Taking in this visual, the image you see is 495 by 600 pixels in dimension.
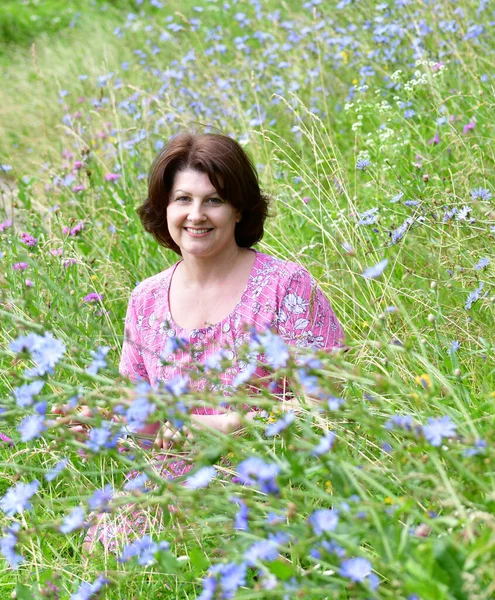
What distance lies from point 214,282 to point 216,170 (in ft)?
1.08

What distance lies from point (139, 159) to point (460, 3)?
6.08 feet

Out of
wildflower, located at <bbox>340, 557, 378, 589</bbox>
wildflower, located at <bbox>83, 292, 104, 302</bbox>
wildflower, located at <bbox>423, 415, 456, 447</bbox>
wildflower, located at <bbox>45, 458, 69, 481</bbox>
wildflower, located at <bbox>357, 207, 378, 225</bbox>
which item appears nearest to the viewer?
wildflower, located at <bbox>340, 557, 378, 589</bbox>

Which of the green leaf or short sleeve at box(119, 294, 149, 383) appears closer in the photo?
the green leaf

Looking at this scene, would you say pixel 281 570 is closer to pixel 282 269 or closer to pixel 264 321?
pixel 264 321

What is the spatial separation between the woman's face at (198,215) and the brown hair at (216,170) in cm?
2

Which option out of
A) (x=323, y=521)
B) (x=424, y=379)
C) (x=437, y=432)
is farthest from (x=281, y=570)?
(x=424, y=379)

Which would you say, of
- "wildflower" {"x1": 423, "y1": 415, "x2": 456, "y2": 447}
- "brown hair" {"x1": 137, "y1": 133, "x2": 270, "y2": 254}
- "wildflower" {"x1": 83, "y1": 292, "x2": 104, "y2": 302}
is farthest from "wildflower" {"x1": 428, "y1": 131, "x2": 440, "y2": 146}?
"wildflower" {"x1": 423, "y1": 415, "x2": 456, "y2": 447}

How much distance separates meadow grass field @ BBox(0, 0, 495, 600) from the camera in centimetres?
125

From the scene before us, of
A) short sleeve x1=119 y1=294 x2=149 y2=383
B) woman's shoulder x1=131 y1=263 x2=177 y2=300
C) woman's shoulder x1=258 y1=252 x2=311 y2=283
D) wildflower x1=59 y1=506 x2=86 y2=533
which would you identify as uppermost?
woman's shoulder x1=258 y1=252 x2=311 y2=283

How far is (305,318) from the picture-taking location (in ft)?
7.55

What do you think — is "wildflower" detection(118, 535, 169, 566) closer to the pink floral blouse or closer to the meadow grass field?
the meadow grass field

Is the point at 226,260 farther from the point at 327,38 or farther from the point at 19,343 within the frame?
the point at 327,38

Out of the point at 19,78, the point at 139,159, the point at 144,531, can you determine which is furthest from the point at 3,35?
the point at 144,531

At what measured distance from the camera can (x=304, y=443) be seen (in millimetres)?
1238
